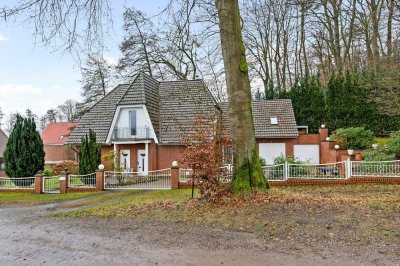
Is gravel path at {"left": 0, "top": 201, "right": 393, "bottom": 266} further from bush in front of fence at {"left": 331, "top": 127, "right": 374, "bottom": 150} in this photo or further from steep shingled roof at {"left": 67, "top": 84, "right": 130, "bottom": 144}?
bush in front of fence at {"left": 331, "top": 127, "right": 374, "bottom": 150}

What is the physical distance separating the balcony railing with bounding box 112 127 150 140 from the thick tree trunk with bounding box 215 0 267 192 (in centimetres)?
1397

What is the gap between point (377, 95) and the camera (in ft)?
77.8

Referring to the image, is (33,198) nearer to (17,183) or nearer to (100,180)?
(100,180)

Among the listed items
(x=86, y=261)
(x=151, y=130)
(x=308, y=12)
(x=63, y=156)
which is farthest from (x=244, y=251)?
(x=63, y=156)

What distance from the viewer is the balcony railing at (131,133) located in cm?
2186

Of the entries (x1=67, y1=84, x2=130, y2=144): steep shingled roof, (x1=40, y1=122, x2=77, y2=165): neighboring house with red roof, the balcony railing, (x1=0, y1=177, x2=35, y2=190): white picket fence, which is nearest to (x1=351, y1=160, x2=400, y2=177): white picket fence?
the balcony railing

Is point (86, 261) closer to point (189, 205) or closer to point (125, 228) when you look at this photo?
point (125, 228)

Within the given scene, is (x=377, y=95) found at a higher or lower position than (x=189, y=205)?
higher

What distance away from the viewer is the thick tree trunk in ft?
27.8

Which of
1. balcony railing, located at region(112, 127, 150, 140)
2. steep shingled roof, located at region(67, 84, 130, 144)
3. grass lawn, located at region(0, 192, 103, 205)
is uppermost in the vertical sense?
steep shingled roof, located at region(67, 84, 130, 144)

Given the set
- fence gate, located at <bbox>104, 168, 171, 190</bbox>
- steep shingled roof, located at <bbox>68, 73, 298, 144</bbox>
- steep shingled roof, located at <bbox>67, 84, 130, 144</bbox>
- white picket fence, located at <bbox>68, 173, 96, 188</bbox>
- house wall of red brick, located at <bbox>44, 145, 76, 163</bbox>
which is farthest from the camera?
house wall of red brick, located at <bbox>44, 145, 76, 163</bbox>

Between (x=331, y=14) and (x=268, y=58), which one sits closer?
(x=331, y=14)

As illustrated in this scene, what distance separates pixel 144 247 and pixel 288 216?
2.93 meters

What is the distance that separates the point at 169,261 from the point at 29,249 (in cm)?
278
